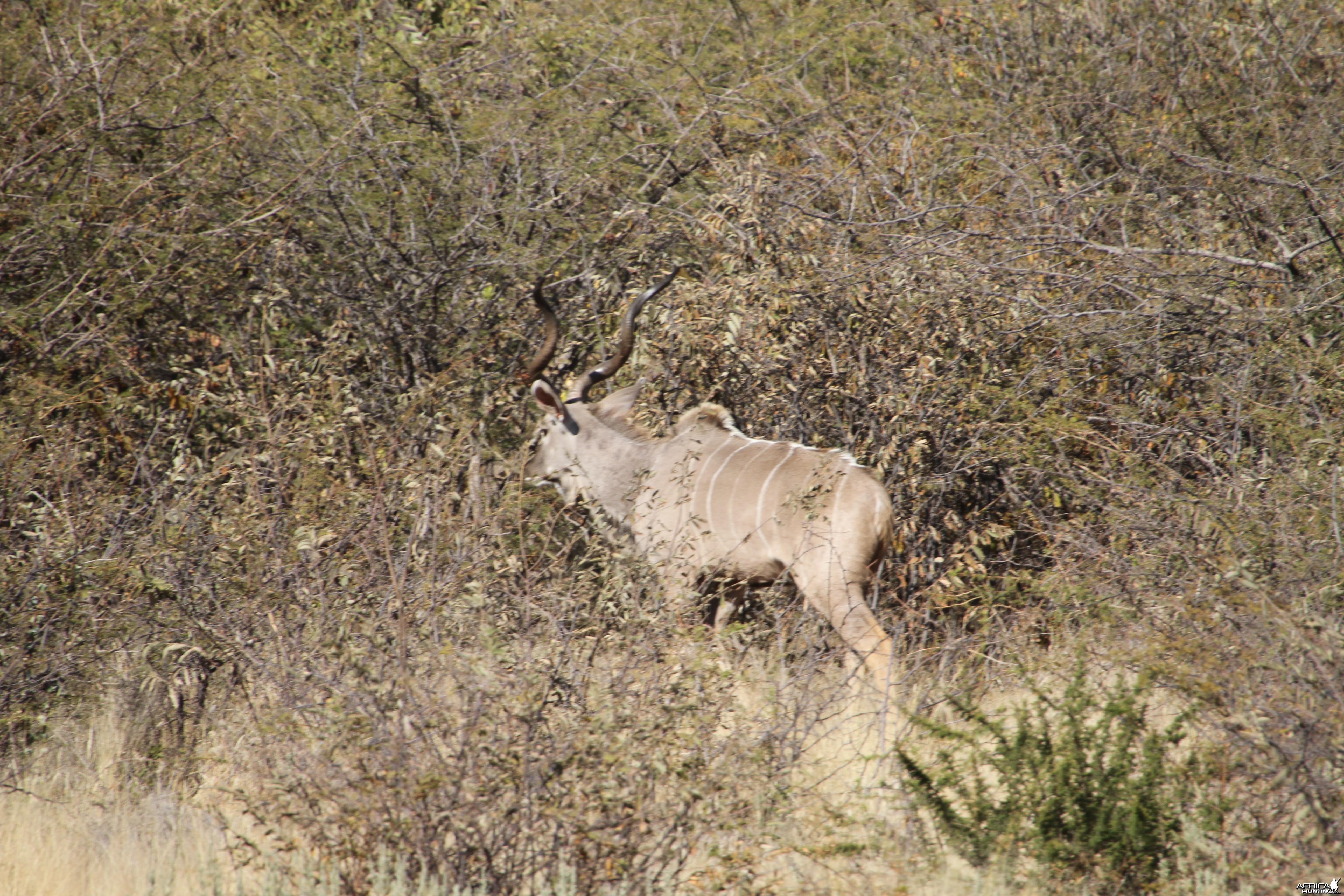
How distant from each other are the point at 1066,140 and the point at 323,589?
4764 mm

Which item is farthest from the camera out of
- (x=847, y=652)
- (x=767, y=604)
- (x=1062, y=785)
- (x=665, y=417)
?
(x=665, y=417)

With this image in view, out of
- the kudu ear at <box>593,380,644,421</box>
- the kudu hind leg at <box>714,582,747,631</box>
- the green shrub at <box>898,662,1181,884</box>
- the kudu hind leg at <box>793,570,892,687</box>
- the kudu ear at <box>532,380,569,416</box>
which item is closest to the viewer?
the green shrub at <box>898,662,1181,884</box>

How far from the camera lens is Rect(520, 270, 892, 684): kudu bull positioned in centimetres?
447

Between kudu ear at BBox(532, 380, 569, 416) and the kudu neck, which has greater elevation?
kudu ear at BBox(532, 380, 569, 416)

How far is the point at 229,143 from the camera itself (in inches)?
241

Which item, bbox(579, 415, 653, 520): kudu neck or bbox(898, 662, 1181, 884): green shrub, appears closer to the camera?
bbox(898, 662, 1181, 884): green shrub

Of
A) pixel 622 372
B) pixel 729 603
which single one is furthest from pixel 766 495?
pixel 622 372

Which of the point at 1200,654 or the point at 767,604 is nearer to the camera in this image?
the point at 1200,654

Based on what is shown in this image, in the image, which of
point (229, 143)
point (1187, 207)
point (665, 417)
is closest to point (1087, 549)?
point (665, 417)

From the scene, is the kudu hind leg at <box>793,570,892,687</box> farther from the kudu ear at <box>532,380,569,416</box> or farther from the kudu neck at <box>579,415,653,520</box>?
the kudu ear at <box>532,380,569,416</box>

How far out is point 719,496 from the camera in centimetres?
500

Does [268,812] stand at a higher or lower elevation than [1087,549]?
higher

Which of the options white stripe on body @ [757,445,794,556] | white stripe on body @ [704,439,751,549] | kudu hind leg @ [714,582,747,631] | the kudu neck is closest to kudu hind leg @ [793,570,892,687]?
white stripe on body @ [757,445,794,556]

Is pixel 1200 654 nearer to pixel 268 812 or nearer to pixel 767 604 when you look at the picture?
pixel 767 604
